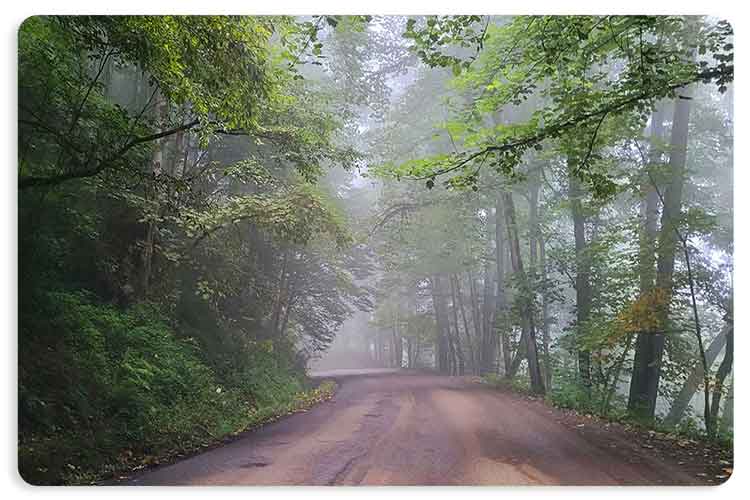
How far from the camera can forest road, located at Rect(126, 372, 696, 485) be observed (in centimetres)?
371

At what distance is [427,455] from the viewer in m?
3.93

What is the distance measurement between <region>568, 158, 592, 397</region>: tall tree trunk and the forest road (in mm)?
1168

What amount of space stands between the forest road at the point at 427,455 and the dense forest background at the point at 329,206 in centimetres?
45

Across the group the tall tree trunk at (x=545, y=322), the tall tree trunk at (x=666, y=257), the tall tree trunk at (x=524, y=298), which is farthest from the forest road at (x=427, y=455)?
the tall tree trunk at (x=524, y=298)

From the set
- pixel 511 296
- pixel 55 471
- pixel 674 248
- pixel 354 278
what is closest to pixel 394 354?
pixel 354 278

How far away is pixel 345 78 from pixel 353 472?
360cm

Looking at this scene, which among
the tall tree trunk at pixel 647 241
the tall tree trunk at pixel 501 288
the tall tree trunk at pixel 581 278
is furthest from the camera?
the tall tree trunk at pixel 501 288

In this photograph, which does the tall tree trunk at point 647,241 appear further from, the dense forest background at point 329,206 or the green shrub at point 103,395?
the green shrub at point 103,395

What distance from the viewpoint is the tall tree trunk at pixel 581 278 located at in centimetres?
575

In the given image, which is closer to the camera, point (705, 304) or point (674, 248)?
point (705, 304)

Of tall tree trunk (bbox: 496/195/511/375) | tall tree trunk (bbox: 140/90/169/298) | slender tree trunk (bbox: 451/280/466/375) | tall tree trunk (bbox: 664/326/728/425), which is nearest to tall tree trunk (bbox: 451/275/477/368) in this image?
slender tree trunk (bbox: 451/280/466/375)

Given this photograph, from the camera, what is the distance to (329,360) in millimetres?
5840

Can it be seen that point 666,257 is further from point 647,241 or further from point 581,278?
point 581,278

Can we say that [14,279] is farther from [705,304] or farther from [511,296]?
[511,296]
